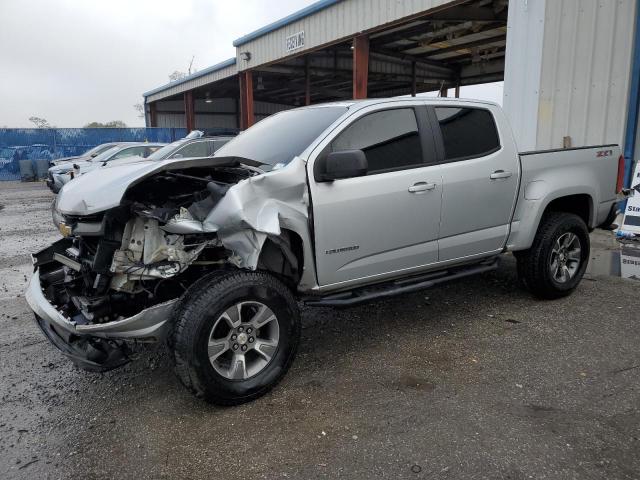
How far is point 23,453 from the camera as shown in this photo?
105 inches

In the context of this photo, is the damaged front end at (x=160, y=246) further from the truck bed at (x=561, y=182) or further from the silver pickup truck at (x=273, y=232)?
the truck bed at (x=561, y=182)

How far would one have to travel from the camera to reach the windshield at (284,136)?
3629 mm

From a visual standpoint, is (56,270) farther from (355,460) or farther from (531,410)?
(531,410)

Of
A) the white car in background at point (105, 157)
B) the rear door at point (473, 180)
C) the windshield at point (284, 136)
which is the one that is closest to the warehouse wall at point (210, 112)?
the white car in background at point (105, 157)

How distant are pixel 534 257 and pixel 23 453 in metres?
4.19

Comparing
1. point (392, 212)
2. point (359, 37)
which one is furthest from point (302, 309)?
point (359, 37)

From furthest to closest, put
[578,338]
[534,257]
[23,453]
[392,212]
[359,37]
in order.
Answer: [359,37] < [534,257] < [578,338] < [392,212] < [23,453]

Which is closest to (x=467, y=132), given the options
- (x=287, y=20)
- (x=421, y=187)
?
(x=421, y=187)

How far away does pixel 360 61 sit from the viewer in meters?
12.8

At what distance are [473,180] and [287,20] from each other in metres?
12.6

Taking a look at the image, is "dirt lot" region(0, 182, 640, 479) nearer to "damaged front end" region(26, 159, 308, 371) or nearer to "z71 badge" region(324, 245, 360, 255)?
"damaged front end" region(26, 159, 308, 371)

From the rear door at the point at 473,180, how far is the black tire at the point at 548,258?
1.46 feet

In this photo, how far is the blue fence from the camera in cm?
2384

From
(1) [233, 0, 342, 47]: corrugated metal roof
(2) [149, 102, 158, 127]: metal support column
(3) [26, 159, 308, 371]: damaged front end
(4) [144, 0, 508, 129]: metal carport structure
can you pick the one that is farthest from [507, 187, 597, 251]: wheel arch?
(2) [149, 102, 158, 127]: metal support column
